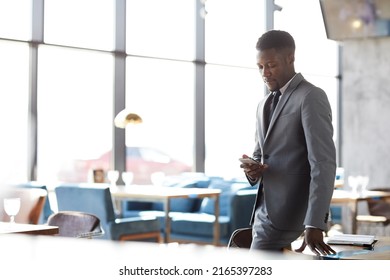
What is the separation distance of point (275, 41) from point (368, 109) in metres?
5.32

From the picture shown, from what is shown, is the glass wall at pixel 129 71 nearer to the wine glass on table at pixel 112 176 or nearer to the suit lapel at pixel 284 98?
the wine glass on table at pixel 112 176

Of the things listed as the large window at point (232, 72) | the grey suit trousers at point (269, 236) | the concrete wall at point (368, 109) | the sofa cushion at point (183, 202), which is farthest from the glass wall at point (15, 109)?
the grey suit trousers at point (269, 236)

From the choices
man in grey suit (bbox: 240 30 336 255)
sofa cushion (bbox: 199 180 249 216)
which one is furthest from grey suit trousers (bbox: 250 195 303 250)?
sofa cushion (bbox: 199 180 249 216)

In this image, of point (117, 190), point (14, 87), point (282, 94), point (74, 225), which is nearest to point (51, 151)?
point (14, 87)

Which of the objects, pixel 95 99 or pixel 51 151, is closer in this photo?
pixel 51 151

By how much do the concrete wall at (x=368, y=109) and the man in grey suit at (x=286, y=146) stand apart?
17.0 ft

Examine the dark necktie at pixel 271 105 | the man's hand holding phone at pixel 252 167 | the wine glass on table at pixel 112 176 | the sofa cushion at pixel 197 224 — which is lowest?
the sofa cushion at pixel 197 224

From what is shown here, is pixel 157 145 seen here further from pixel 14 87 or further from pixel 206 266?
pixel 206 266

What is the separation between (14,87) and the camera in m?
6.80

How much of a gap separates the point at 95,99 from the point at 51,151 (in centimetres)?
183

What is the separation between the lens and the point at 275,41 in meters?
1.88

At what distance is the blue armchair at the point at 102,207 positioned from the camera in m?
5.34

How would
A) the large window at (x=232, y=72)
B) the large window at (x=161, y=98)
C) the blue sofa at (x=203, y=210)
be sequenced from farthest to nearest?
the large window at (x=232, y=72) → the large window at (x=161, y=98) → the blue sofa at (x=203, y=210)

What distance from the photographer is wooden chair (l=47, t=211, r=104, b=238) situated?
2984mm
